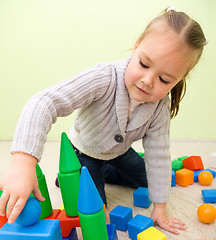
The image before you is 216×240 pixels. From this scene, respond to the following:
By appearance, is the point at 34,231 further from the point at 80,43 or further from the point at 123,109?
the point at 80,43

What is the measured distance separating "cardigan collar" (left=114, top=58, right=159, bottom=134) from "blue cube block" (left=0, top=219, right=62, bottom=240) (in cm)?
34

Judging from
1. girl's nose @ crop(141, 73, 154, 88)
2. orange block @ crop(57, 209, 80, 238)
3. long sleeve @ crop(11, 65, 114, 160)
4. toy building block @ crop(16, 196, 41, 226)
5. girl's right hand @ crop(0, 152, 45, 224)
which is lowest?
orange block @ crop(57, 209, 80, 238)

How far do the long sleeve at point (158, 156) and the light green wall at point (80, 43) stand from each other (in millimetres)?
740

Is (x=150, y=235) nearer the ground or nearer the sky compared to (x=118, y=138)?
nearer the ground

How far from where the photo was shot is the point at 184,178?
2.79 ft

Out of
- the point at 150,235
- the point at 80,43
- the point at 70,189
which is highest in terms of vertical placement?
the point at 80,43

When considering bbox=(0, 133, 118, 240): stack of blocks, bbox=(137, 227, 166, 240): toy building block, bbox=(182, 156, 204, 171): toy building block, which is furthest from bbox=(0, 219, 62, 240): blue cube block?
bbox=(182, 156, 204, 171): toy building block

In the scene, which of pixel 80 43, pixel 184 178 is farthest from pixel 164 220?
pixel 80 43

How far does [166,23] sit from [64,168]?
38 cm

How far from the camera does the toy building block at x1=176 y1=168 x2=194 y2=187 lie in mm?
851

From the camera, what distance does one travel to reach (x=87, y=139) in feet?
2.39

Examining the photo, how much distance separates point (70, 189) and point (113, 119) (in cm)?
24

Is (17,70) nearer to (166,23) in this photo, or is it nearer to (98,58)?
(98,58)

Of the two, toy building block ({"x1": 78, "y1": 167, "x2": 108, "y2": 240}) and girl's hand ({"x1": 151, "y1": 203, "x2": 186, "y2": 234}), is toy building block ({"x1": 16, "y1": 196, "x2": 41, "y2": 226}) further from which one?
girl's hand ({"x1": 151, "y1": 203, "x2": 186, "y2": 234})
